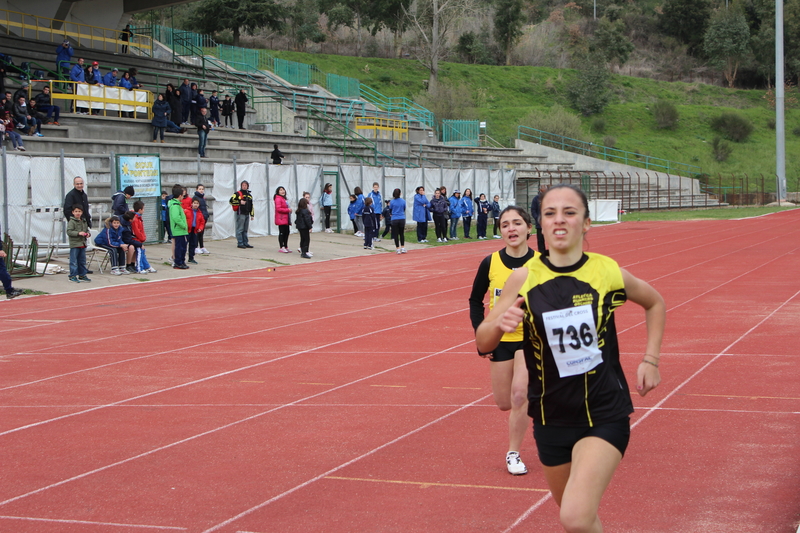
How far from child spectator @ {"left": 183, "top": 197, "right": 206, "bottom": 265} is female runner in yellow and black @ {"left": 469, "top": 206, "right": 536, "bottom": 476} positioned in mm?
16659

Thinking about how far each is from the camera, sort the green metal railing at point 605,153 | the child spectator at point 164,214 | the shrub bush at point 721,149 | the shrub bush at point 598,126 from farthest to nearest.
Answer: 1. the shrub bush at point 598,126
2. the shrub bush at point 721,149
3. the green metal railing at point 605,153
4. the child spectator at point 164,214

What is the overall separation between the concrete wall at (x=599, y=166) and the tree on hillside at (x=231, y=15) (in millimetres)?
24427

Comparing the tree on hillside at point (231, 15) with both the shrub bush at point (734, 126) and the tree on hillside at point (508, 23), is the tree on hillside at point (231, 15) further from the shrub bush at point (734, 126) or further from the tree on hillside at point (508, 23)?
the shrub bush at point (734, 126)

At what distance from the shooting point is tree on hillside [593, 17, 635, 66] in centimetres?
8675

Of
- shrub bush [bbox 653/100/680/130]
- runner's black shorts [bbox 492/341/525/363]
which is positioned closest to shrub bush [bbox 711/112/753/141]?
shrub bush [bbox 653/100/680/130]

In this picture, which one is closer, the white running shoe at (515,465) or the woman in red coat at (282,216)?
the white running shoe at (515,465)

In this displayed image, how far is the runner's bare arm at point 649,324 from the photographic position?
3623 millimetres

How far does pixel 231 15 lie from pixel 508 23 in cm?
2954

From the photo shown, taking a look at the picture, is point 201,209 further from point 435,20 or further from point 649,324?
point 435,20

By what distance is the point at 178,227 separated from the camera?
20.3m

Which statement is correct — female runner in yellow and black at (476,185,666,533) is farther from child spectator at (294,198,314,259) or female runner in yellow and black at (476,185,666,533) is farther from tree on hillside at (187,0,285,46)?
tree on hillside at (187,0,285,46)

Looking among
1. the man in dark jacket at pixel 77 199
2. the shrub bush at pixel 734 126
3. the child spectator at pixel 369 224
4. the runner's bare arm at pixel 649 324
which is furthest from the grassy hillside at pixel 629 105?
the runner's bare arm at pixel 649 324

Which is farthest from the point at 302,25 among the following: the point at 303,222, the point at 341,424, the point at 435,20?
the point at 341,424

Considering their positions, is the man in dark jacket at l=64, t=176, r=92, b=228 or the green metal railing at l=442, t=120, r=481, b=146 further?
the green metal railing at l=442, t=120, r=481, b=146
